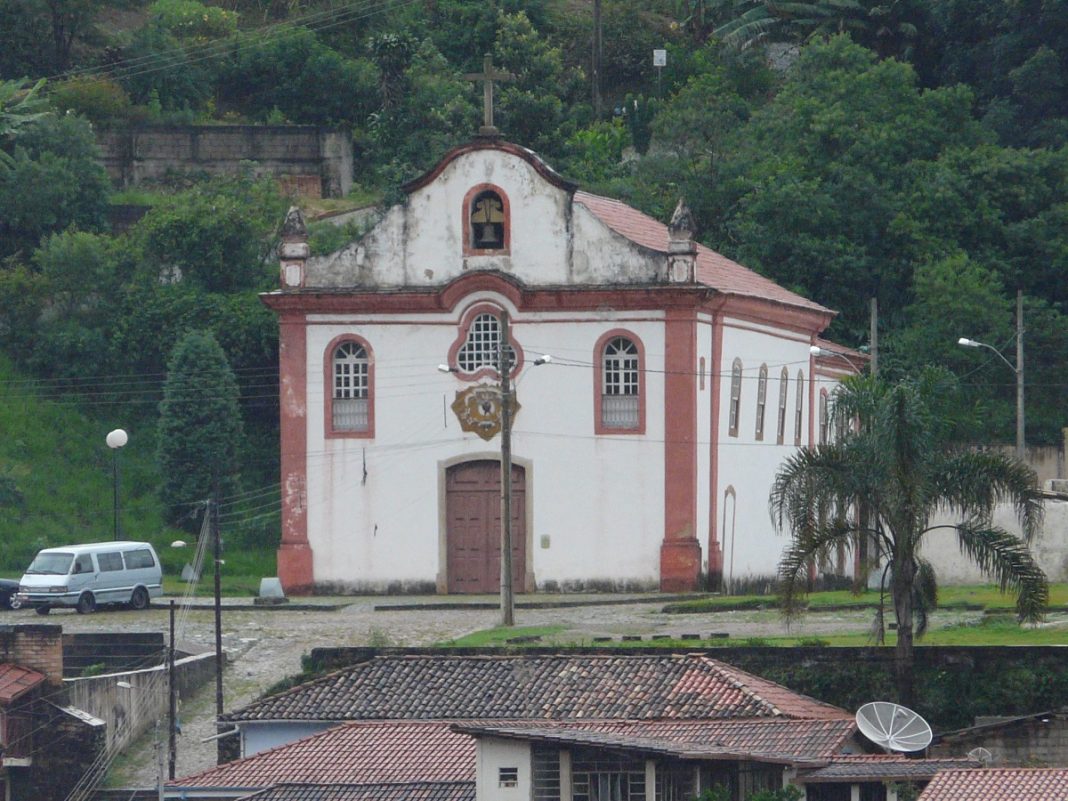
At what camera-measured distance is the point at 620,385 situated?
181ft

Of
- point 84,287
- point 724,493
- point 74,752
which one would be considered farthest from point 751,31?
point 74,752

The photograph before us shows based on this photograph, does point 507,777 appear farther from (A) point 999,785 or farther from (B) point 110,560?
(B) point 110,560

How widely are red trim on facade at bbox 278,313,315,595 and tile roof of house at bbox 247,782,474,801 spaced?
1604cm

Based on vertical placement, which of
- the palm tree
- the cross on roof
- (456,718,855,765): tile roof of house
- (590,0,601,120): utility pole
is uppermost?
(590,0,601,120): utility pole

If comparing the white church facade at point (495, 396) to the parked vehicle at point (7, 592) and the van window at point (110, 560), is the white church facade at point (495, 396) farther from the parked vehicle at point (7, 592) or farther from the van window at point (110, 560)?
the parked vehicle at point (7, 592)

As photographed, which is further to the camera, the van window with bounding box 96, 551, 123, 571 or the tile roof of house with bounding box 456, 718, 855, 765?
the van window with bounding box 96, 551, 123, 571

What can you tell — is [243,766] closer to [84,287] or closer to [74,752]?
[74,752]

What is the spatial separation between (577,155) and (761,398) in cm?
2108

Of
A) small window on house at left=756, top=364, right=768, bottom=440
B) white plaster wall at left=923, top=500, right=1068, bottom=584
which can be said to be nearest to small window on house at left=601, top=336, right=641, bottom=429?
small window on house at left=756, top=364, right=768, bottom=440

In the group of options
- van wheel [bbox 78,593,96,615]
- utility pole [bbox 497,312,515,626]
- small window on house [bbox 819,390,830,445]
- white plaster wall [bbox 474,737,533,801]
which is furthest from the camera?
small window on house [bbox 819,390,830,445]

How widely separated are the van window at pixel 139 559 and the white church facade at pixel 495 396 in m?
2.41

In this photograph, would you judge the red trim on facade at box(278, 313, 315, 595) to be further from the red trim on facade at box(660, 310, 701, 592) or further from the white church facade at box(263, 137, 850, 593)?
the red trim on facade at box(660, 310, 701, 592)

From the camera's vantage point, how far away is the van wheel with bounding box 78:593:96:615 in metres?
54.2

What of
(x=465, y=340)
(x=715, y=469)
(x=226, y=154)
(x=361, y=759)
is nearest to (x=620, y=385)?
(x=715, y=469)
